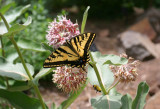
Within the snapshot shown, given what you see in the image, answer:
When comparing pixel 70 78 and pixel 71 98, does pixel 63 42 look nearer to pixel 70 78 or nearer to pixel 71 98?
pixel 70 78

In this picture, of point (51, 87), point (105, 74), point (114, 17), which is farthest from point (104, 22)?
point (105, 74)

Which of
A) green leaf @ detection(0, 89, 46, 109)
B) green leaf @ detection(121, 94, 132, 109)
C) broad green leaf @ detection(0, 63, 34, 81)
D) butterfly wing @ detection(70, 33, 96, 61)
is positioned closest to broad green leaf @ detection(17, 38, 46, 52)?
broad green leaf @ detection(0, 63, 34, 81)

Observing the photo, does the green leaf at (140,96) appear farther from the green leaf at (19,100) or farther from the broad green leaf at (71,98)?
the green leaf at (19,100)

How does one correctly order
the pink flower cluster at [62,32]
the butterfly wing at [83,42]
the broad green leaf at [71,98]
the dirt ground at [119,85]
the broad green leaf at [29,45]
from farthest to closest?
1. the dirt ground at [119,85]
2. the broad green leaf at [29,45]
3. the broad green leaf at [71,98]
4. the pink flower cluster at [62,32]
5. the butterfly wing at [83,42]

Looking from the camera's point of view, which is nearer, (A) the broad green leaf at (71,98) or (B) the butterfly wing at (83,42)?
(B) the butterfly wing at (83,42)

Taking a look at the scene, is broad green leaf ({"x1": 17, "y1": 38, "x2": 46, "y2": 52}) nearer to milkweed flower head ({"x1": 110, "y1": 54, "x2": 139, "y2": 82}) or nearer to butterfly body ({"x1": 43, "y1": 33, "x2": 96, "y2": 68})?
butterfly body ({"x1": 43, "y1": 33, "x2": 96, "y2": 68})

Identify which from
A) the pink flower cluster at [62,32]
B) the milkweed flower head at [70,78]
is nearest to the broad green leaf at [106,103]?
the milkweed flower head at [70,78]
